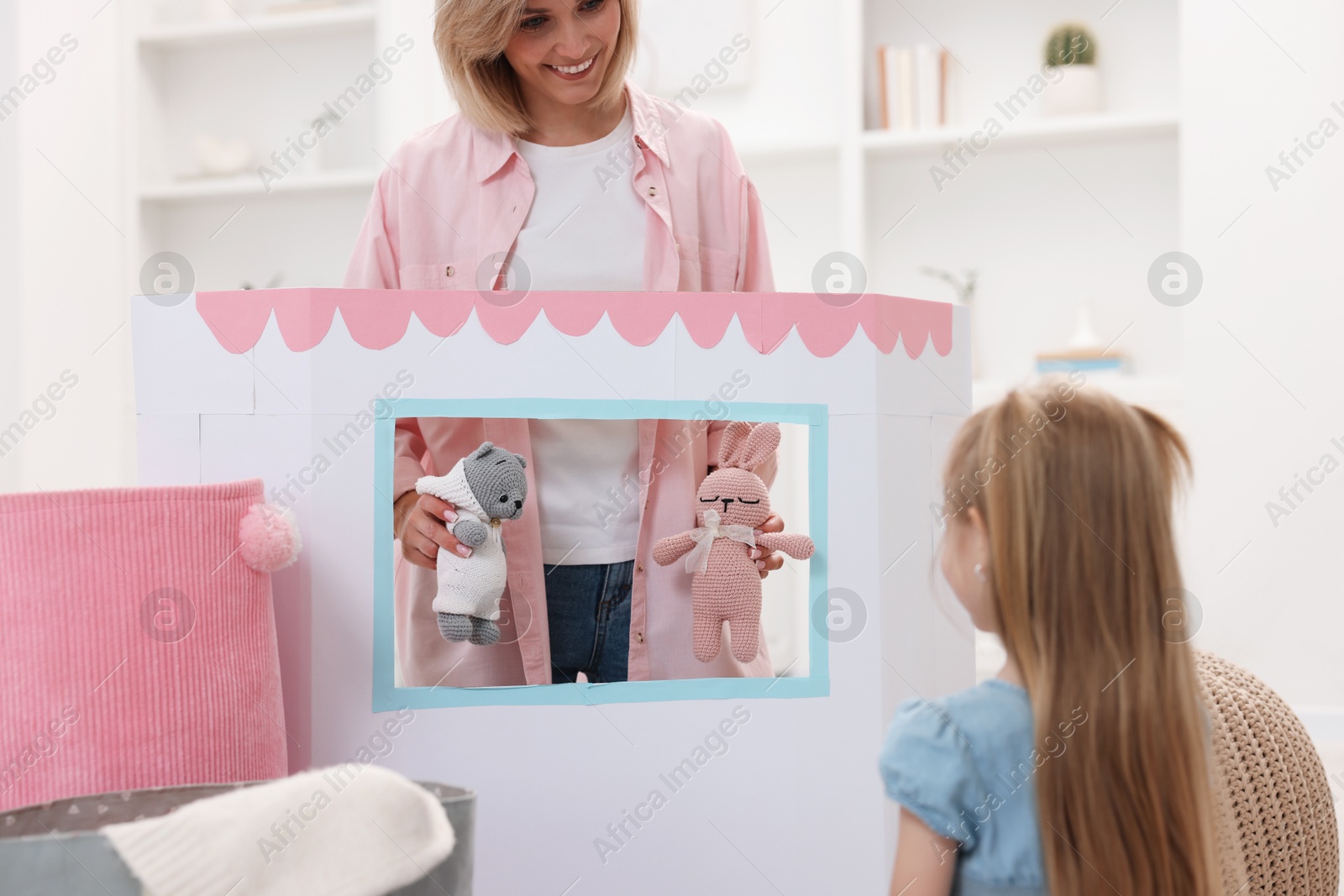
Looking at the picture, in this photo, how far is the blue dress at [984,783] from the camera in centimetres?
76

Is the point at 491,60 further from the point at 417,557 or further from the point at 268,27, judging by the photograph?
the point at 268,27

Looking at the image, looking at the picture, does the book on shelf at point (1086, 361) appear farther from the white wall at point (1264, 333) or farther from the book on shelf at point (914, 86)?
the book on shelf at point (914, 86)

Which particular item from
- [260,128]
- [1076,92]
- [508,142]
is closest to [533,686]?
[508,142]

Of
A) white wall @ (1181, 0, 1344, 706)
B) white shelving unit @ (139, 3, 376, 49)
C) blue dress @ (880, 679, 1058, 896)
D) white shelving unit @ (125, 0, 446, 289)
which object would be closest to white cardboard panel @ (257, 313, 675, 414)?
blue dress @ (880, 679, 1058, 896)

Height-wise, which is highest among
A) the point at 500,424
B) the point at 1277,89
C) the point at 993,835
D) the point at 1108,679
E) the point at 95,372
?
the point at 1277,89

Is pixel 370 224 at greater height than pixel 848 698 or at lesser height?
greater

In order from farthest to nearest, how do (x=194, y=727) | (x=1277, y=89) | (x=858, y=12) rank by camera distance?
(x=858, y=12) → (x=1277, y=89) → (x=194, y=727)

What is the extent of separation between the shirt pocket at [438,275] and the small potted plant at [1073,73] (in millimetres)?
1874

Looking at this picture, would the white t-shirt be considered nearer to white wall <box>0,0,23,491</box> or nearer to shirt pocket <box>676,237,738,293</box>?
shirt pocket <box>676,237,738,293</box>

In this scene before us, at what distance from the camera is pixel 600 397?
111 centimetres

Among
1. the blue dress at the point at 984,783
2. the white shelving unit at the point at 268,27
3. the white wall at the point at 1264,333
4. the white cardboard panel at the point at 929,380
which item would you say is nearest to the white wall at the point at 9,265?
the white shelving unit at the point at 268,27

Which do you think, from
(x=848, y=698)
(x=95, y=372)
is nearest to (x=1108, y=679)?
(x=848, y=698)

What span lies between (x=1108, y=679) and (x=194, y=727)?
74 cm

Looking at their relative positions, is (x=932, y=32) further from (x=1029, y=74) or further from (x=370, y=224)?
→ (x=370, y=224)
